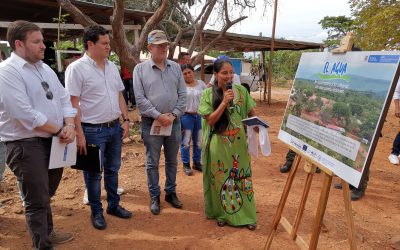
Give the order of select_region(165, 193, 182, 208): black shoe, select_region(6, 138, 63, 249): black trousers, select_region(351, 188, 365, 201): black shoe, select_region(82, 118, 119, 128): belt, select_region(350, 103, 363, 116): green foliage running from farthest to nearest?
select_region(351, 188, 365, 201): black shoe < select_region(165, 193, 182, 208): black shoe < select_region(82, 118, 119, 128): belt < select_region(6, 138, 63, 249): black trousers < select_region(350, 103, 363, 116): green foliage

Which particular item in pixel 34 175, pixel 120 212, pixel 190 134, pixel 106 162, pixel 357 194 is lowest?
pixel 120 212

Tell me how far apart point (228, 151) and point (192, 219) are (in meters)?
0.93

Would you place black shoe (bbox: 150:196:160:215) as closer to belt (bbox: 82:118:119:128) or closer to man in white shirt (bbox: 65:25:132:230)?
man in white shirt (bbox: 65:25:132:230)

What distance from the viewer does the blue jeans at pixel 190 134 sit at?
16.5 ft

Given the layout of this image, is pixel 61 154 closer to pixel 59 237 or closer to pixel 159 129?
pixel 59 237

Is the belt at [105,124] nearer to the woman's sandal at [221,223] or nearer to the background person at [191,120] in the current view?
the woman's sandal at [221,223]

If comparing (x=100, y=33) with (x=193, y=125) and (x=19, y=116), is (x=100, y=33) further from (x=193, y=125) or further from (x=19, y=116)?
(x=193, y=125)

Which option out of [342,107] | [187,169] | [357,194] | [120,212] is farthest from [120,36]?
[342,107]

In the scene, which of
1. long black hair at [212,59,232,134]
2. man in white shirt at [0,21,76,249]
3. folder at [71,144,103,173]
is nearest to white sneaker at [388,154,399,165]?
long black hair at [212,59,232,134]

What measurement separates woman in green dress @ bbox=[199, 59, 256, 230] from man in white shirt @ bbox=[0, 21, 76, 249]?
1.34 m

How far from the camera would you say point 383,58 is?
187cm

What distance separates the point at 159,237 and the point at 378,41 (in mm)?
9421

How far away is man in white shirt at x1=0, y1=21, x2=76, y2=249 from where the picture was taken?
2.30 meters

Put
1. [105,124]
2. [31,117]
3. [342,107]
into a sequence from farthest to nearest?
1. [105,124]
2. [31,117]
3. [342,107]
